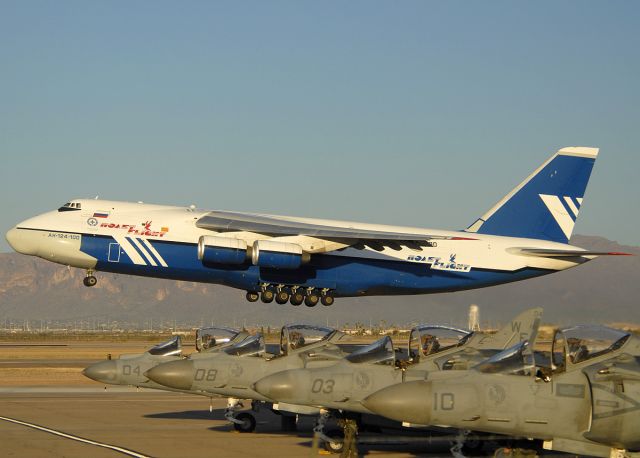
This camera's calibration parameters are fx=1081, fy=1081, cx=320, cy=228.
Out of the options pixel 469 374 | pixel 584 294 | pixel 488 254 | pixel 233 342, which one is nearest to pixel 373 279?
pixel 488 254

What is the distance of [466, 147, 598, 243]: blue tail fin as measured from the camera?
144ft

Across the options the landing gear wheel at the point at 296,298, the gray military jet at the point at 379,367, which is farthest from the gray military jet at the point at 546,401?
the landing gear wheel at the point at 296,298

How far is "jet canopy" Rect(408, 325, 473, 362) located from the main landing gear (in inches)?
907

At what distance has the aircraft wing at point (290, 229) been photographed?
3959cm

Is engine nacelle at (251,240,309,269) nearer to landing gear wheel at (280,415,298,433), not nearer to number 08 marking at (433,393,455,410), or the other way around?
landing gear wheel at (280,415,298,433)

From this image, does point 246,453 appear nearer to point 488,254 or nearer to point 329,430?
point 329,430

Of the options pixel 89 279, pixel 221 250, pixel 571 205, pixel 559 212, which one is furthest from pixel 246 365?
pixel 571 205

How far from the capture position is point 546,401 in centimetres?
1319

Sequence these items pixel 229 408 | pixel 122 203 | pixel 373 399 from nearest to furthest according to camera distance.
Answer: pixel 373 399 → pixel 229 408 → pixel 122 203

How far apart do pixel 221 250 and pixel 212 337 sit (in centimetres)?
Answer: 1680

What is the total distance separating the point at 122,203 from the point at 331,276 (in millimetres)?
8389

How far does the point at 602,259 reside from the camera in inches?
1671

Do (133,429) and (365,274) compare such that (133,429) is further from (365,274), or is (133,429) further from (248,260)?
(365,274)

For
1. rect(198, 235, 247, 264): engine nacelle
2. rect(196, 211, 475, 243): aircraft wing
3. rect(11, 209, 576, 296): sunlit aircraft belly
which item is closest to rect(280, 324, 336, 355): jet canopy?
rect(198, 235, 247, 264): engine nacelle
